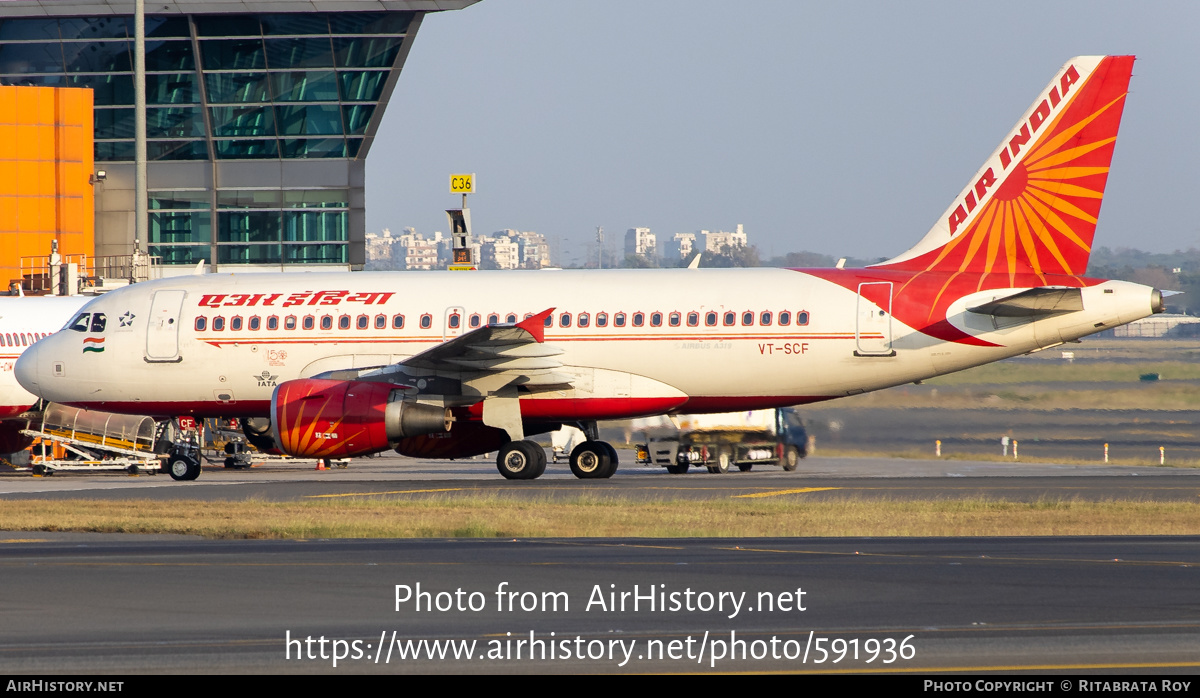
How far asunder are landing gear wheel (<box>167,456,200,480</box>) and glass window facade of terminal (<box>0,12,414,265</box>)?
27.0 meters

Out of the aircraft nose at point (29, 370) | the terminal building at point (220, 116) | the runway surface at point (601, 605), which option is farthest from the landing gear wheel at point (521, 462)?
the terminal building at point (220, 116)

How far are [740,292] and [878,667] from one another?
18.5 m

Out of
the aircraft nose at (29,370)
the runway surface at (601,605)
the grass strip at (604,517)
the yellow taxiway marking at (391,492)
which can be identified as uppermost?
the aircraft nose at (29,370)

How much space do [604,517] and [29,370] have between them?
1672 cm

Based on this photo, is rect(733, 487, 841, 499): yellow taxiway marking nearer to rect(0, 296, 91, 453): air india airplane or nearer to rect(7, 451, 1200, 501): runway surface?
rect(7, 451, 1200, 501): runway surface

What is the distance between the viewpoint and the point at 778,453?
110ft

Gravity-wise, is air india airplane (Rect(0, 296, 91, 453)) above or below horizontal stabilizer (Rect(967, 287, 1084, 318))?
below

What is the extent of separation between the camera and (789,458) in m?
33.6

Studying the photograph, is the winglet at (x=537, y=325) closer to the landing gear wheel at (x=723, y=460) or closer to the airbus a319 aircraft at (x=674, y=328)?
the airbus a319 aircraft at (x=674, y=328)

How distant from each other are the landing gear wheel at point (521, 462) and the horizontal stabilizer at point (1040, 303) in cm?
896

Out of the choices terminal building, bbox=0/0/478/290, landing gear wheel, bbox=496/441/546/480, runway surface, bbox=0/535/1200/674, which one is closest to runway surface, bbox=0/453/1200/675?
runway surface, bbox=0/535/1200/674

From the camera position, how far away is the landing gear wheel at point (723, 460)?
3269 cm

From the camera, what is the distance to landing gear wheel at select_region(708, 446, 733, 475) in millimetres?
32688
